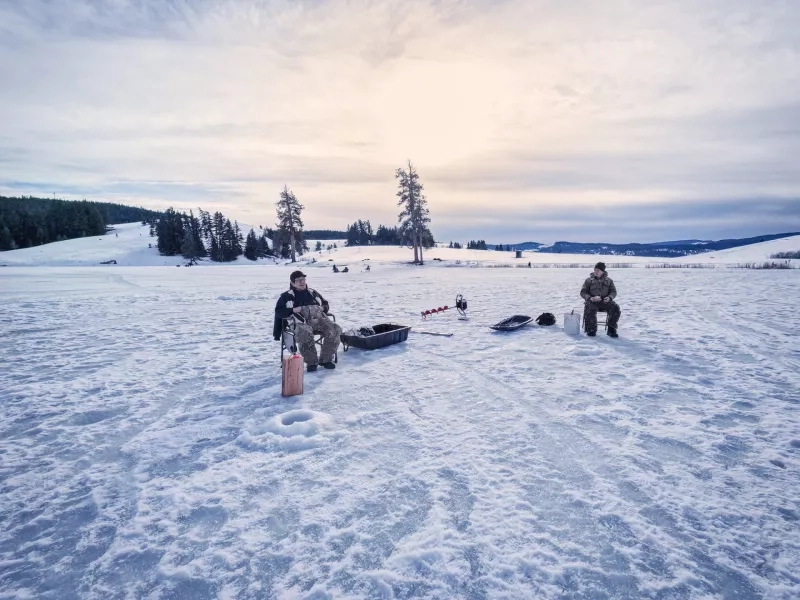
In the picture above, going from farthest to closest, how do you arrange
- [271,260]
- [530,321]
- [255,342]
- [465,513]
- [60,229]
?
[60,229]
[271,260]
[530,321]
[255,342]
[465,513]

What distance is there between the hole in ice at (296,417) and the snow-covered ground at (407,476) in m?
0.03

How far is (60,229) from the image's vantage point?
337 feet

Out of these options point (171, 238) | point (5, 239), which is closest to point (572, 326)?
point (171, 238)

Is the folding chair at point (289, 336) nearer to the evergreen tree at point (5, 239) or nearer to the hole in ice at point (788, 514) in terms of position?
Result: the hole in ice at point (788, 514)

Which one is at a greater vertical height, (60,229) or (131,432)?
(60,229)

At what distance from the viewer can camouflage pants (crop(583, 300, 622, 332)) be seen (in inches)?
391

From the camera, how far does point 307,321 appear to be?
752 centimetres

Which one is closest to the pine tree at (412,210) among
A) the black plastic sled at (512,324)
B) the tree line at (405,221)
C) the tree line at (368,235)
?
the tree line at (405,221)

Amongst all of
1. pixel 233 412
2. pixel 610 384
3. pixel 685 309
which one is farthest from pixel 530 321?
pixel 233 412

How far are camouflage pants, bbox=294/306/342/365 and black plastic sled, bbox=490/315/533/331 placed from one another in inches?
196

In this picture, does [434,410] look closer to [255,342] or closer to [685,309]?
[255,342]

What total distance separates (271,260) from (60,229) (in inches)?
2504

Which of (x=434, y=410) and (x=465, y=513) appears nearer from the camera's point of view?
(x=465, y=513)

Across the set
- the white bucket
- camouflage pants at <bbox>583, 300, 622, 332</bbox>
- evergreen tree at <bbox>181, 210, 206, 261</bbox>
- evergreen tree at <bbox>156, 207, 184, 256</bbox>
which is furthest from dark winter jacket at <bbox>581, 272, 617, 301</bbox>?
evergreen tree at <bbox>156, 207, 184, 256</bbox>
